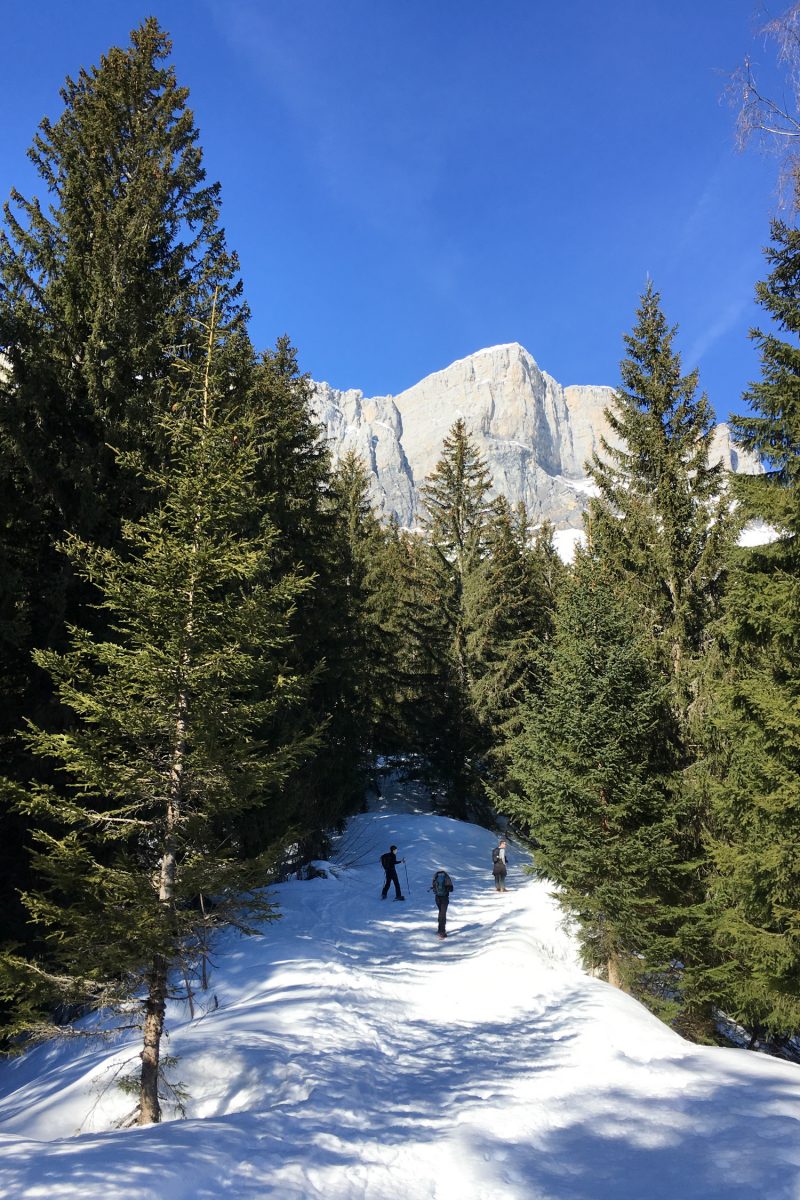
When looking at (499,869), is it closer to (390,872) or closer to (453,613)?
(390,872)

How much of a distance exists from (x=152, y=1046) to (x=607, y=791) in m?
8.21

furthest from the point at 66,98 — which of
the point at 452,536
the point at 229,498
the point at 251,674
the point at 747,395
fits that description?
the point at 452,536

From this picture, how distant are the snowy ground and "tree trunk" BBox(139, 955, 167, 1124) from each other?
563 millimetres

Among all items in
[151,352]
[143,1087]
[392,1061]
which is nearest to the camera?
[143,1087]

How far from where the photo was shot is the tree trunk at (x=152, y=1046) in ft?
21.5

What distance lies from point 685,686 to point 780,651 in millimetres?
3949

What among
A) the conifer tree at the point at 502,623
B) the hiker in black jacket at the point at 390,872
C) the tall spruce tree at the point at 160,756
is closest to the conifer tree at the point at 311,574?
the hiker in black jacket at the point at 390,872

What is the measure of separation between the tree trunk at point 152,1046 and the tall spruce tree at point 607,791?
6835mm

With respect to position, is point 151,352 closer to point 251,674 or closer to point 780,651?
point 251,674

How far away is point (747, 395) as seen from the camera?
10062 mm

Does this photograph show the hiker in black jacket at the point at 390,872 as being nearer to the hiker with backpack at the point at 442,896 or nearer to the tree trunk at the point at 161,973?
the hiker with backpack at the point at 442,896

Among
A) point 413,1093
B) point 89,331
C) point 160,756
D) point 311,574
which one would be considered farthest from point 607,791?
point 89,331

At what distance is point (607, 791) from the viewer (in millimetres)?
11492

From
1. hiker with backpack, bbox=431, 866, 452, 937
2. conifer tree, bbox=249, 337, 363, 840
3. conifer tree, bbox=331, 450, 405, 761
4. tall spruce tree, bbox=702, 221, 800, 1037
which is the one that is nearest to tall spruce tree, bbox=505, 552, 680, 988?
tall spruce tree, bbox=702, 221, 800, 1037
